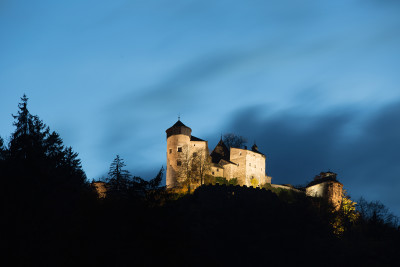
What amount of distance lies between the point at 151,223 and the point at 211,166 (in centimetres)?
4572

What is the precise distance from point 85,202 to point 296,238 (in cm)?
2696

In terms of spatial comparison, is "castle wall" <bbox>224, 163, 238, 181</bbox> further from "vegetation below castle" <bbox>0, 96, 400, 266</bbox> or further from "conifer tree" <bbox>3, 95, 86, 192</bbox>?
"conifer tree" <bbox>3, 95, 86, 192</bbox>

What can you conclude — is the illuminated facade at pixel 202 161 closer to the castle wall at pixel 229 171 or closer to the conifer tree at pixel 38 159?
the castle wall at pixel 229 171

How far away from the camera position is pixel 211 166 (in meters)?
76.9

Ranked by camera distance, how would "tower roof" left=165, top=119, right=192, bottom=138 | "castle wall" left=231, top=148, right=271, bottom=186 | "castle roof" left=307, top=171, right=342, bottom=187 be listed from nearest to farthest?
1. "tower roof" left=165, top=119, right=192, bottom=138
2. "castle wall" left=231, top=148, right=271, bottom=186
3. "castle roof" left=307, top=171, right=342, bottom=187

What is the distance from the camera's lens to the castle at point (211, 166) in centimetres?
7381

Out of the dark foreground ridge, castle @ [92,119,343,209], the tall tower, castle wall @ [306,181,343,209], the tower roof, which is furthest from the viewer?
castle wall @ [306,181,343,209]

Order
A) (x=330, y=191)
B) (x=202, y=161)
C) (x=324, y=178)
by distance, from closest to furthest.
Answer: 1. (x=202, y=161)
2. (x=330, y=191)
3. (x=324, y=178)

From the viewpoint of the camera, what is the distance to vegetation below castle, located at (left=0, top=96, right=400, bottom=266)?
30.8 m

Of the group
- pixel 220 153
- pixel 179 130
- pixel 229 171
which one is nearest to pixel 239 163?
pixel 229 171

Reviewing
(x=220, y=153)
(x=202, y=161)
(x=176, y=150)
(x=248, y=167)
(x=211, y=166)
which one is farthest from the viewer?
(x=220, y=153)

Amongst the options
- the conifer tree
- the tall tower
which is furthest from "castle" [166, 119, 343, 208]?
the conifer tree

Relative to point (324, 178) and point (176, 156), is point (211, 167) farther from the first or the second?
point (324, 178)

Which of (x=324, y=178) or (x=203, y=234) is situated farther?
(x=324, y=178)
